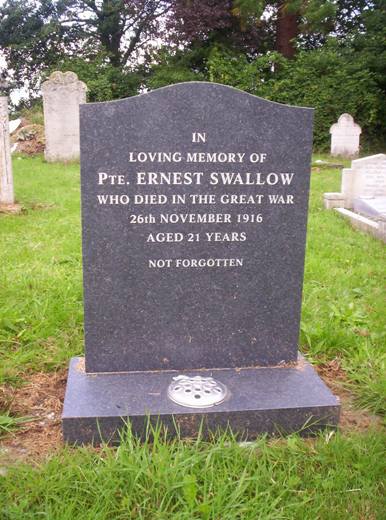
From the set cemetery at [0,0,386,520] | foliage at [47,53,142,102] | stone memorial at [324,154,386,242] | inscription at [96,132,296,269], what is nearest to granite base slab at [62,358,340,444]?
cemetery at [0,0,386,520]

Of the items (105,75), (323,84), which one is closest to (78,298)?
(323,84)

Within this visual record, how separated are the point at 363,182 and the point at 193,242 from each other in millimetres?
5828

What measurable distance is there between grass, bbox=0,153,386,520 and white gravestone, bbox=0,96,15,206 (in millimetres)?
2675

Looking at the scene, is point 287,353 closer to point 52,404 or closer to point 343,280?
point 52,404

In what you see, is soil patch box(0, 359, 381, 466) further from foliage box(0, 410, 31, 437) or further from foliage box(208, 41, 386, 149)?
foliage box(208, 41, 386, 149)

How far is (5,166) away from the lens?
23.1ft

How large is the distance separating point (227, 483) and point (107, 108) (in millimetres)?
1738

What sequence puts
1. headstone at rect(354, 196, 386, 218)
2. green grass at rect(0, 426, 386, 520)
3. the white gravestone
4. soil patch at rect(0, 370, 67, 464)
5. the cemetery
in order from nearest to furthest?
green grass at rect(0, 426, 386, 520)
the cemetery
soil patch at rect(0, 370, 67, 464)
the white gravestone
headstone at rect(354, 196, 386, 218)

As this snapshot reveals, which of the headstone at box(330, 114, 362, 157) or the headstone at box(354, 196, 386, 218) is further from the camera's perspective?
the headstone at box(330, 114, 362, 157)

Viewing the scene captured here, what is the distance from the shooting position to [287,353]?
2.92 m

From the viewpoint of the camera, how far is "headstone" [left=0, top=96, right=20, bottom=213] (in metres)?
6.74

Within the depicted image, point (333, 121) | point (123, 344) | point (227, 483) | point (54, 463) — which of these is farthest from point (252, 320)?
point (333, 121)

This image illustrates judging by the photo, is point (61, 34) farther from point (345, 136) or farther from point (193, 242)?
point (193, 242)

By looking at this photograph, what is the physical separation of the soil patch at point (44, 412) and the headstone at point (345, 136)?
43.3ft
